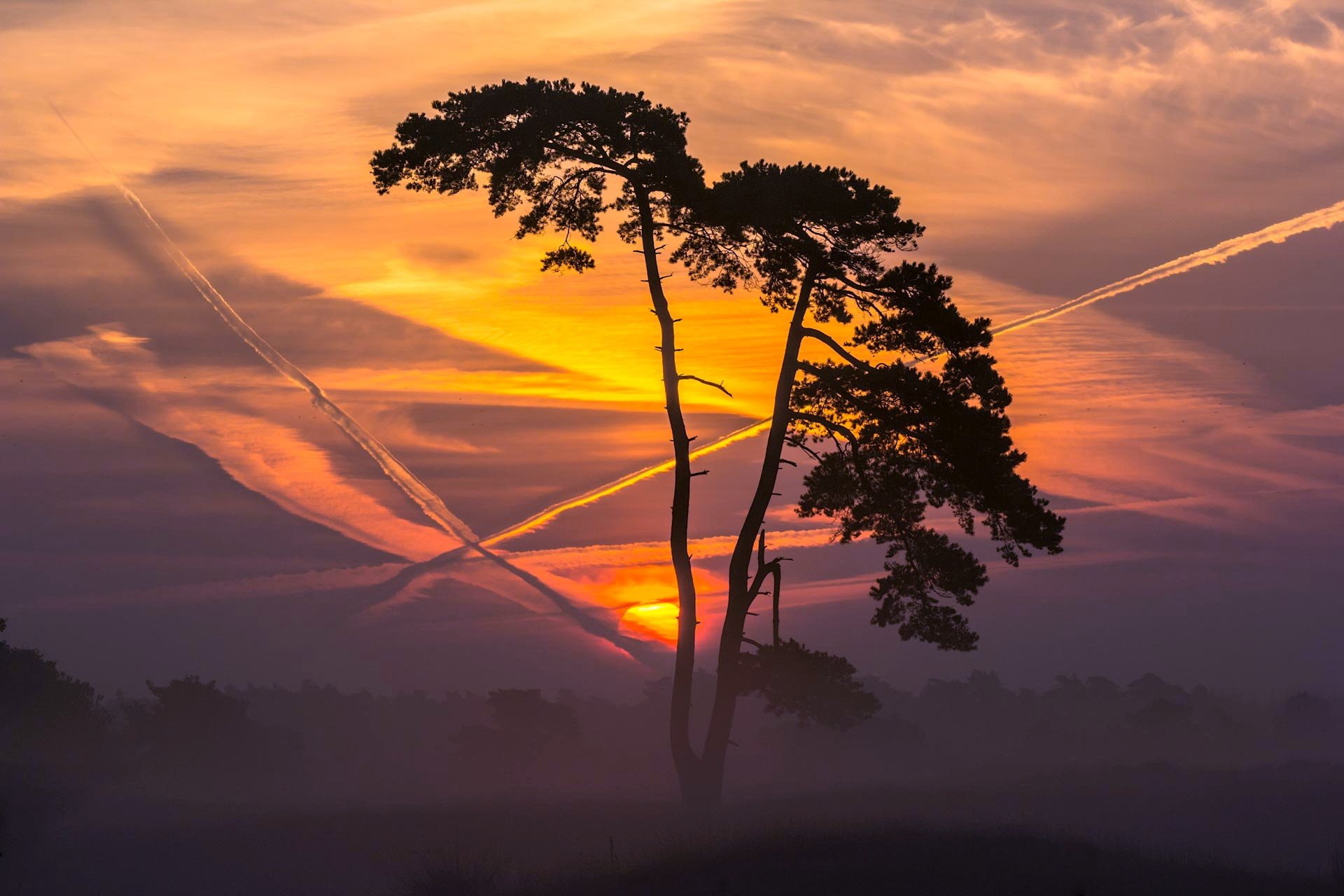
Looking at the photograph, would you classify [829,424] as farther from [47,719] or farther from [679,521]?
[47,719]

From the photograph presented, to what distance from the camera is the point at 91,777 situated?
47.0 m

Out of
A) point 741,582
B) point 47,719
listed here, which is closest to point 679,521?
point 741,582

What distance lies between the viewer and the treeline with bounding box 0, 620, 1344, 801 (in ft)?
159

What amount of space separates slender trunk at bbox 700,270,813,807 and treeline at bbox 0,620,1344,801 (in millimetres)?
16727

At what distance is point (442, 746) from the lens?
6256 centimetres

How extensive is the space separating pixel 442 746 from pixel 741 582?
4218cm

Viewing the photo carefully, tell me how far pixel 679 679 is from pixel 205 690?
3750 cm

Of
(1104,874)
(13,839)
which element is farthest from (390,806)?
(1104,874)

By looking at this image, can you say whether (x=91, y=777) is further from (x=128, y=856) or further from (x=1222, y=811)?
(x=1222, y=811)

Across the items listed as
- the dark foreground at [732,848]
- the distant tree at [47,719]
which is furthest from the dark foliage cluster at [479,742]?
the dark foreground at [732,848]

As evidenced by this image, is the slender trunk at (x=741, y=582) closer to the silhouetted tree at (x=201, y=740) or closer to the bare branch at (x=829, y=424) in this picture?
the bare branch at (x=829, y=424)

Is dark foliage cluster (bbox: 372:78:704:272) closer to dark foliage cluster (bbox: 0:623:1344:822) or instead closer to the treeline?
dark foliage cluster (bbox: 0:623:1344:822)

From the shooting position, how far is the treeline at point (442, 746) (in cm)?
4844

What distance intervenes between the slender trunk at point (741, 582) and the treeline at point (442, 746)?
16727mm
